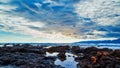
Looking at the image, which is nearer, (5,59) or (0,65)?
(0,65)

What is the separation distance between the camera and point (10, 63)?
21562mm

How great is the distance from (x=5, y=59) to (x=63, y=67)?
17.2ft

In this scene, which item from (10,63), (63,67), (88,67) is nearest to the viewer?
(88,67)

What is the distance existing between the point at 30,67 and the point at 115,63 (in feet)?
18.6

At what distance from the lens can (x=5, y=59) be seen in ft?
73.0

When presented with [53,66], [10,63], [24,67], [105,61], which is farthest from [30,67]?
[105,61]

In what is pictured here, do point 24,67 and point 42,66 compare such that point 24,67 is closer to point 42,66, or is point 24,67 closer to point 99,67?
point 42,66

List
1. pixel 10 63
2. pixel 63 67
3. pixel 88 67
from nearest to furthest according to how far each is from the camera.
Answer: pixel 88 67, pixel 63 67, pixel 10 63

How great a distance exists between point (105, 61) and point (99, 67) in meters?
1.24

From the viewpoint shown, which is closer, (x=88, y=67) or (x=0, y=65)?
(x=88, y=67)

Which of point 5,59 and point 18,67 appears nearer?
point 18,67

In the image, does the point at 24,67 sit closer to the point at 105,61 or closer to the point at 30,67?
the point at 30,67

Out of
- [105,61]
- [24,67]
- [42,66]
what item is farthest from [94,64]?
[24,67]

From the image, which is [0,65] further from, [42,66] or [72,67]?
[72,67]
